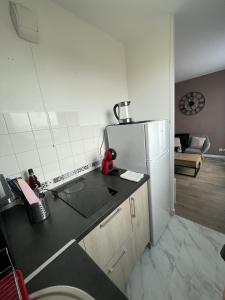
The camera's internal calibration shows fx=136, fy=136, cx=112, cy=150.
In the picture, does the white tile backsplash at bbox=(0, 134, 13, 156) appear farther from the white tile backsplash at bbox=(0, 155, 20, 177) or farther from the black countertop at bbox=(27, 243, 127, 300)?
the black countertop at bbox=(27, 243, 127, 300)

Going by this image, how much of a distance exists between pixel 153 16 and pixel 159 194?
71.8 inches

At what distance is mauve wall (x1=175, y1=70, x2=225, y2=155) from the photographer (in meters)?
3.66

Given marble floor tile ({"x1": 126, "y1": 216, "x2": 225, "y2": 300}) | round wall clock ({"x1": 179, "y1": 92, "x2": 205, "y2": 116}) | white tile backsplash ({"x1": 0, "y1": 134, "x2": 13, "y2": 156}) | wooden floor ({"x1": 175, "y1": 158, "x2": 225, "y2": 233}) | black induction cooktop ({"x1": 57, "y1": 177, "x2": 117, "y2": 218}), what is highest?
round wall clock ({"x1": 179, "y1": 92, "x2": 205, "y2": 116})

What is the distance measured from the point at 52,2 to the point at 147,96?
1234mm

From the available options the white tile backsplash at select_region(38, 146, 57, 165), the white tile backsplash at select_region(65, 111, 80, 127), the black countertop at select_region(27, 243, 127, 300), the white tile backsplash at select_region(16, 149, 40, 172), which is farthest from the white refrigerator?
the black countertop at select_region(27, 243, 127, 300)

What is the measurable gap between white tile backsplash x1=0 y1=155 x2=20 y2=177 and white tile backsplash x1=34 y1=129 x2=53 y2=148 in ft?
0.67

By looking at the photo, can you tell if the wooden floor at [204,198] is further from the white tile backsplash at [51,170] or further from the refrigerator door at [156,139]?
the white tile backsplash at [51,170]

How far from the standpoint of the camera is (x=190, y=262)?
4.24 feet

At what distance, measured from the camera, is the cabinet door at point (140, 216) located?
1.11 m

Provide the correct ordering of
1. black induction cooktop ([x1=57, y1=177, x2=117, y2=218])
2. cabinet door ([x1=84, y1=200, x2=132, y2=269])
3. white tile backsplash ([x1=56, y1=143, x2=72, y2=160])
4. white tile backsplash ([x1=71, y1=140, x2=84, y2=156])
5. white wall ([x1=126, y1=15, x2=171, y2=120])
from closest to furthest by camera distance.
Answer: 1. cabinet door ([x1=84, y1=200, x2=132, y2=269])
2. black induction cooktop ([x1=57, y1=177, x2=117, y2=218])
3. white tile backsplash ([x1=56, y1=143, x2=72, y2=160])
4. white tile backsplash ([x1=71, y1=140, x2=84, y2=156])
5. white wall ([x1=126, y1=15, x2=171, y2=120])

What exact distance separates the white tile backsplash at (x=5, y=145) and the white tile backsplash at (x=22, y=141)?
0.02m

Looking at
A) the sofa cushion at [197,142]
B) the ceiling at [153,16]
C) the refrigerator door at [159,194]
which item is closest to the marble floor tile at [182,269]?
the refrigerator door at [159,194]

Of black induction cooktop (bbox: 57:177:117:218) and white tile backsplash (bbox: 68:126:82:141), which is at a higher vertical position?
white tile backsplash (bbox: 68:126:82:141)

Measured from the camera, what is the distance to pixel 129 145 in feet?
4.42
